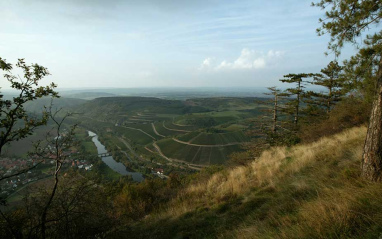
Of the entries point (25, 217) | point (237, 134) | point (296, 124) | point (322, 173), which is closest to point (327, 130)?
point (296, 124)

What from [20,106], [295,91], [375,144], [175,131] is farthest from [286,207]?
[175,131]

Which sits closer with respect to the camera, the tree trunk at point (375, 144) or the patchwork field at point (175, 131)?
the tree trunk at point (375, 144)

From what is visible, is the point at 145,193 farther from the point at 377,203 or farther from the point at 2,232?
the point at 377,203

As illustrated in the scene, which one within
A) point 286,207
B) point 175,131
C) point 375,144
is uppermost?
point 375,144

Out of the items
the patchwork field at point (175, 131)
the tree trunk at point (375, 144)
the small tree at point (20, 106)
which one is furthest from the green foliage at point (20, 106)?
the patchwork field at point (175, 131)

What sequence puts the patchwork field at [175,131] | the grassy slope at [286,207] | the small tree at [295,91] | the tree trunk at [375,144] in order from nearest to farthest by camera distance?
the grassy slope at [286,207] < the tree trunk at [375,144] < the small tree at [295,91] < the patchwork field at [175,131]

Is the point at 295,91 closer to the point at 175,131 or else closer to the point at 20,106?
the point at 20,106

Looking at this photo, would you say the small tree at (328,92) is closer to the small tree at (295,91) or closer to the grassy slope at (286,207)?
the small tree at (295,91)
